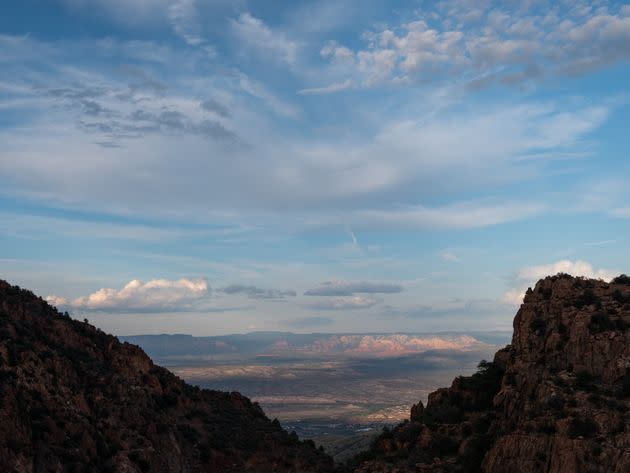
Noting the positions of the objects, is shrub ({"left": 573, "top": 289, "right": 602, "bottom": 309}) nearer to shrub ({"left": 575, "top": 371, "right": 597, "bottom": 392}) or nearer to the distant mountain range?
the distant mountain range

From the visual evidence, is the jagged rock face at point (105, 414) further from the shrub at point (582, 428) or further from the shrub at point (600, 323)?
the shrub at point (600, 323)

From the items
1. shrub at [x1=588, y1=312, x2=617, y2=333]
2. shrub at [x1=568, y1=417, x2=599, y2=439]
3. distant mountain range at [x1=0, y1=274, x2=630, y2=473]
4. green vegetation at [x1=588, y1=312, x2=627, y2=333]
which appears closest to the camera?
shrub at [x1=568, y1=417, x2=599, y2=439]

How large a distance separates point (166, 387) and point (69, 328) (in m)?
15.3

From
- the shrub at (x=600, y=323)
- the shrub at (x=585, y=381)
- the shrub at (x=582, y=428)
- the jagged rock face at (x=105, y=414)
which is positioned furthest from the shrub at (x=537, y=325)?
the jagged rock face at (x=105, y=414)

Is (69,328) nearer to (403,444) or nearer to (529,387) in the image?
(403,444)

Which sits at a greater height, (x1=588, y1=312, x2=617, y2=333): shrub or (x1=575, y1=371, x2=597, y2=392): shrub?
(x1=588, y1=312, x2=617, y2=333): shrub

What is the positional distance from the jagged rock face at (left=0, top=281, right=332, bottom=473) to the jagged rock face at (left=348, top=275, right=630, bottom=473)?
2578 cm

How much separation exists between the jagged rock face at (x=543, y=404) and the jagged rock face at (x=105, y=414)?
25783 millimetres

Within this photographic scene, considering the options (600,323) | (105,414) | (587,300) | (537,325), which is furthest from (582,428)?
(105,414)

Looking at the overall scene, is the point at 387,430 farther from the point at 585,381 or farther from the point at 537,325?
the point at 585,381

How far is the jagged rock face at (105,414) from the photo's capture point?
2389 inches

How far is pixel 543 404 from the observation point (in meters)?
44.7

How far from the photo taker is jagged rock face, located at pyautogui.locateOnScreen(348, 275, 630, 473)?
41281mm

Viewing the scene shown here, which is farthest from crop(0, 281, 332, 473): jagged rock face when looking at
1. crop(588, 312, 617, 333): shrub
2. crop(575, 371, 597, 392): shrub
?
crop(588, 312, 617, 333): shrub
